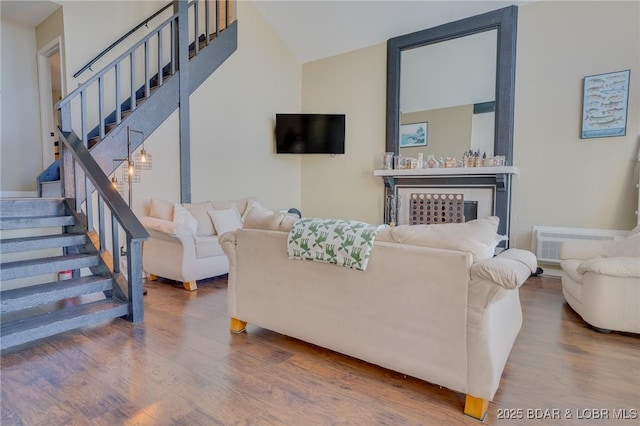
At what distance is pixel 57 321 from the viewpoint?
2.29 meters

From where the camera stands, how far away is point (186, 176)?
4.50 meters

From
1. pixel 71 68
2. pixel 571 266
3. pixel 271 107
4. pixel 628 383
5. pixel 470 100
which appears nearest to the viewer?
pixel 628 383

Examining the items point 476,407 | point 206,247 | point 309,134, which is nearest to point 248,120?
point 309,134

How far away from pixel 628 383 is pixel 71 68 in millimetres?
5522

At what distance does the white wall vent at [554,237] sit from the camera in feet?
12.5

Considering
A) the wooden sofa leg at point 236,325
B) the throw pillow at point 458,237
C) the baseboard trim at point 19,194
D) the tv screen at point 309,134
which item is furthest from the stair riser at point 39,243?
the tv screen at point 309,134

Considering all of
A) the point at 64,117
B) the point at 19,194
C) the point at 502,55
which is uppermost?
the point at 502,55

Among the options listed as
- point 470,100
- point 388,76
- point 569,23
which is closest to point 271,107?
point 388,76

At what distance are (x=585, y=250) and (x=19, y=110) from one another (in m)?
6.86

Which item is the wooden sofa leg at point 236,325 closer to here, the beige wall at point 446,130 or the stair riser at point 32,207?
the stair riser at point 32,207

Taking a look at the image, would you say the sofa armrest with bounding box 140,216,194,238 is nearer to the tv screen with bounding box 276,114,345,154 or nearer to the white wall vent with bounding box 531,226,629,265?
the tv screen with bounding box 276,114,345,154

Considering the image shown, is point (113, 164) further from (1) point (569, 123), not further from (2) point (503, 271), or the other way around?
(1) point (569, 123)

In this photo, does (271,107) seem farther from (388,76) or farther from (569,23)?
(569,23)

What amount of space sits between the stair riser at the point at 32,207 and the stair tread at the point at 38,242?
0.25 meters
